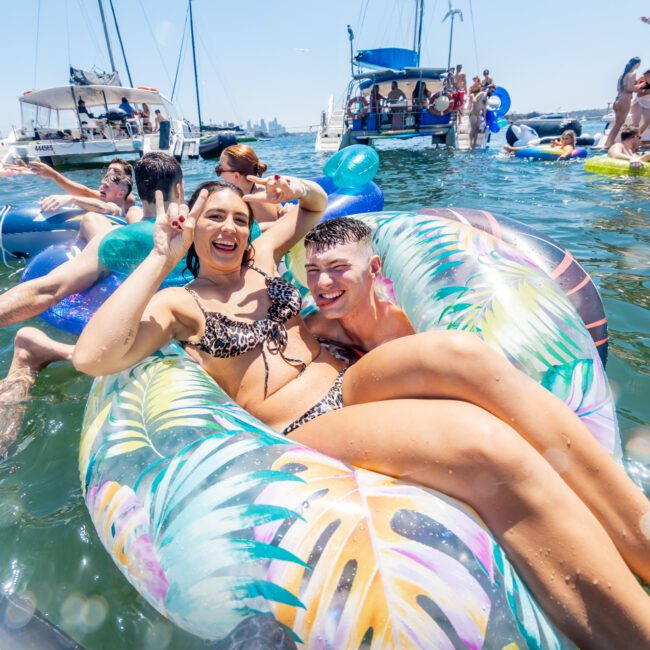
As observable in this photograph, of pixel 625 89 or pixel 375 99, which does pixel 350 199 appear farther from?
pixel 375 99

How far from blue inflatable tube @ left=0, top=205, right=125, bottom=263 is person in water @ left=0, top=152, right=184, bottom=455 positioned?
1.58 meters

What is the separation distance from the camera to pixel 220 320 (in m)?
1.98

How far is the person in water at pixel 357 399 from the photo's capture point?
1.19m

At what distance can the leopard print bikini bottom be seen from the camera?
187cm

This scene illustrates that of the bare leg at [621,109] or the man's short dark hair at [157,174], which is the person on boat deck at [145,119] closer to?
the bare leg at [621,109]

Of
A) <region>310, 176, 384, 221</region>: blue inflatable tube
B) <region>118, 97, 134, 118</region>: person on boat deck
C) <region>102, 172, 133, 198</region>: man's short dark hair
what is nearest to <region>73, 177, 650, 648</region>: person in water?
<region>310, 176, 384, 221</region>: blue inflatable tube

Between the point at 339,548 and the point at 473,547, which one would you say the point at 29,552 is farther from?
the point at 473,547

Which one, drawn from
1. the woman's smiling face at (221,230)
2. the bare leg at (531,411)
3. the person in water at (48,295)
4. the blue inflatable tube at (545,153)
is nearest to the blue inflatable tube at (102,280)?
the person in water at (48,295)

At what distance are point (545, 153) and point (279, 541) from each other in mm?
14320

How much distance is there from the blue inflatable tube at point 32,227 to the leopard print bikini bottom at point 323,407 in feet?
12.5

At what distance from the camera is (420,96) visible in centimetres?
1817

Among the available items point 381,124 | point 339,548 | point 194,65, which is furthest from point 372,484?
point 194,65

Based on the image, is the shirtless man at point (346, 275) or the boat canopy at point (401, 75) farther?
the boat canopy at point (401, 75)

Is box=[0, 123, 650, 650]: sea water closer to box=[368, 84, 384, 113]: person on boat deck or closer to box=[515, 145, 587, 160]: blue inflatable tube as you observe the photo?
box=[515, 145, 587, 160]: blue inflatable tube
